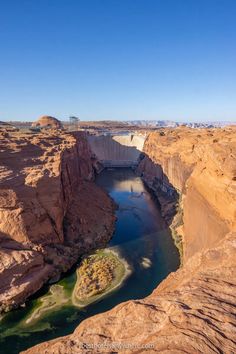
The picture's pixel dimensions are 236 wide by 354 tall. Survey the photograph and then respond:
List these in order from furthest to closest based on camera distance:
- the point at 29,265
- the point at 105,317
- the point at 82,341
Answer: the point at 29,265 → the point at 105,317 → the point at 82,341

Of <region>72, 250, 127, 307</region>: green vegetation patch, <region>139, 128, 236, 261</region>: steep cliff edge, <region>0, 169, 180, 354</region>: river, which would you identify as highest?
<region>139, 128, 236, 261</region>: steep cliff edge

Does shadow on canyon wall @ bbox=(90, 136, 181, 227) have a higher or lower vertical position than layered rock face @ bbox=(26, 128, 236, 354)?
lower

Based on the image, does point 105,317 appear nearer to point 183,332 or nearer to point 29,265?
point 183,332

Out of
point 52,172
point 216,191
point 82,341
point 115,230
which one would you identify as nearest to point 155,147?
point 115,230

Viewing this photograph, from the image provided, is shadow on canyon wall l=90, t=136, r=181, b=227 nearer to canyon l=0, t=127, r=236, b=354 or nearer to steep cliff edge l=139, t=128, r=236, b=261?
canyon l=0, t=127, r=236, b=354

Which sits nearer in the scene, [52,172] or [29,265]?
[29,265]

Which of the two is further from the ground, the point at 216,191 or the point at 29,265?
the point at 216,191

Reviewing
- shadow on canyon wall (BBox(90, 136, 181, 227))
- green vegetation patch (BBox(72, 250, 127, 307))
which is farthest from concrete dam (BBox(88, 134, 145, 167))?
green vegetation patch (BBox(72, 250, 127, 307))

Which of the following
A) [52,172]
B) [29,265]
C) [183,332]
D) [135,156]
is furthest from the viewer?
[135,156]
